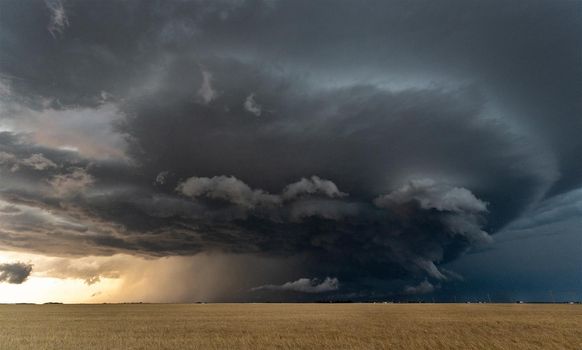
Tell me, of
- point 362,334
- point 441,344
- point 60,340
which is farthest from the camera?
point 362,334

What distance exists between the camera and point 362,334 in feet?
133

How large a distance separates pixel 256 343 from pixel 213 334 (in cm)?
957

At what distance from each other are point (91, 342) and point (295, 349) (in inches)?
685

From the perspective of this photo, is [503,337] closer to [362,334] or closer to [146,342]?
[362,334]

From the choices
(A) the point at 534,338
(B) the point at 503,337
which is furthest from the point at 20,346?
(A) the point at 534,338

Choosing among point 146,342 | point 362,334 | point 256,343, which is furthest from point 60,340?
point 362,334

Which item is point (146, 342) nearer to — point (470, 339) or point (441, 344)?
point (441, 344)

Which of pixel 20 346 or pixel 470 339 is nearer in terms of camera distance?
pixel 20 346

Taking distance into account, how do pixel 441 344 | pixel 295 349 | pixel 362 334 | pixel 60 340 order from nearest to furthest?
pixel 295 349 < pixel 441 344 < pixel 60 340 < pixel 362 334

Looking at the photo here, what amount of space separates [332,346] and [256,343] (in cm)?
643

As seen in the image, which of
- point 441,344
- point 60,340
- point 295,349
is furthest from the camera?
point 60,340

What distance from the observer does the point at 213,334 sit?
4266cm

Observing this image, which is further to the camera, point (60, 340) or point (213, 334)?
point (213, 334)

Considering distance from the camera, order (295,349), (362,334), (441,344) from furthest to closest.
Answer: (362,334) < (441,344) < (295,349)
